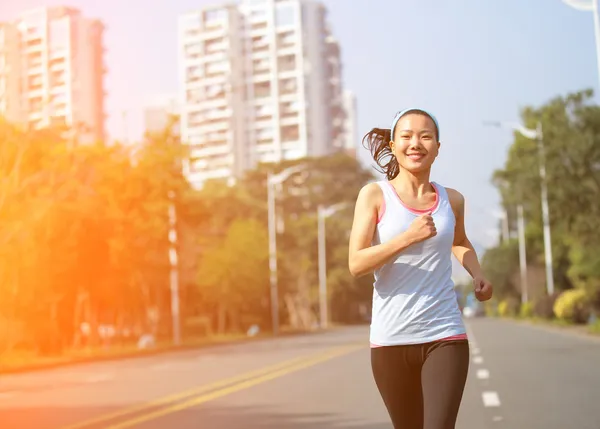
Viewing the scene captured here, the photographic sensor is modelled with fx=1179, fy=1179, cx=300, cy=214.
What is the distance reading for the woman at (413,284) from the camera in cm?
491

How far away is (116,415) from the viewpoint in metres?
12.8

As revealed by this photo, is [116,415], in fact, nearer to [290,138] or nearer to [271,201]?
[271,201]

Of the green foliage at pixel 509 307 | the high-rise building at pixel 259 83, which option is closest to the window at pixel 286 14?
the high-rise building at pixel 259 83

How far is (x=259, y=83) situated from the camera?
553 ft

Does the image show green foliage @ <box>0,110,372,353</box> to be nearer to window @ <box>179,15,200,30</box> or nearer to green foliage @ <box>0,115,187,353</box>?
green foliage @ <box>0,115,187,353</box>

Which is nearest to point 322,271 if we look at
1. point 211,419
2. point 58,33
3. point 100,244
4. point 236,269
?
point 236,269

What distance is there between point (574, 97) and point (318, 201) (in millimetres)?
54611

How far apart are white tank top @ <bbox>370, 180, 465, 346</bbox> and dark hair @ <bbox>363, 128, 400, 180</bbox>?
49cm

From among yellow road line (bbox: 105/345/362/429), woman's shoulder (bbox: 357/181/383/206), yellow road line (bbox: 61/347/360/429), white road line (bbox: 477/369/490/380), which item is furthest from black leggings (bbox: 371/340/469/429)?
white road line (bbox: 477/369/490/380)

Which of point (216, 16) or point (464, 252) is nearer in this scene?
point (464, 252)

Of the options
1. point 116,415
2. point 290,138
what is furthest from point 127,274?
point 290,138

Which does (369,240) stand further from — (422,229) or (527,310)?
(527,310)

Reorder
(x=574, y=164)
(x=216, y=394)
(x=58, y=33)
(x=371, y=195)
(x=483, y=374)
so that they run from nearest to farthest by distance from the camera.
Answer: (x=371, y=195) < (x=216, y=394) < (x=483, y=374) < (x=574, y=164) < (x=58, y=33)

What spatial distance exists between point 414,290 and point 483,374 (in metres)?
13.2
